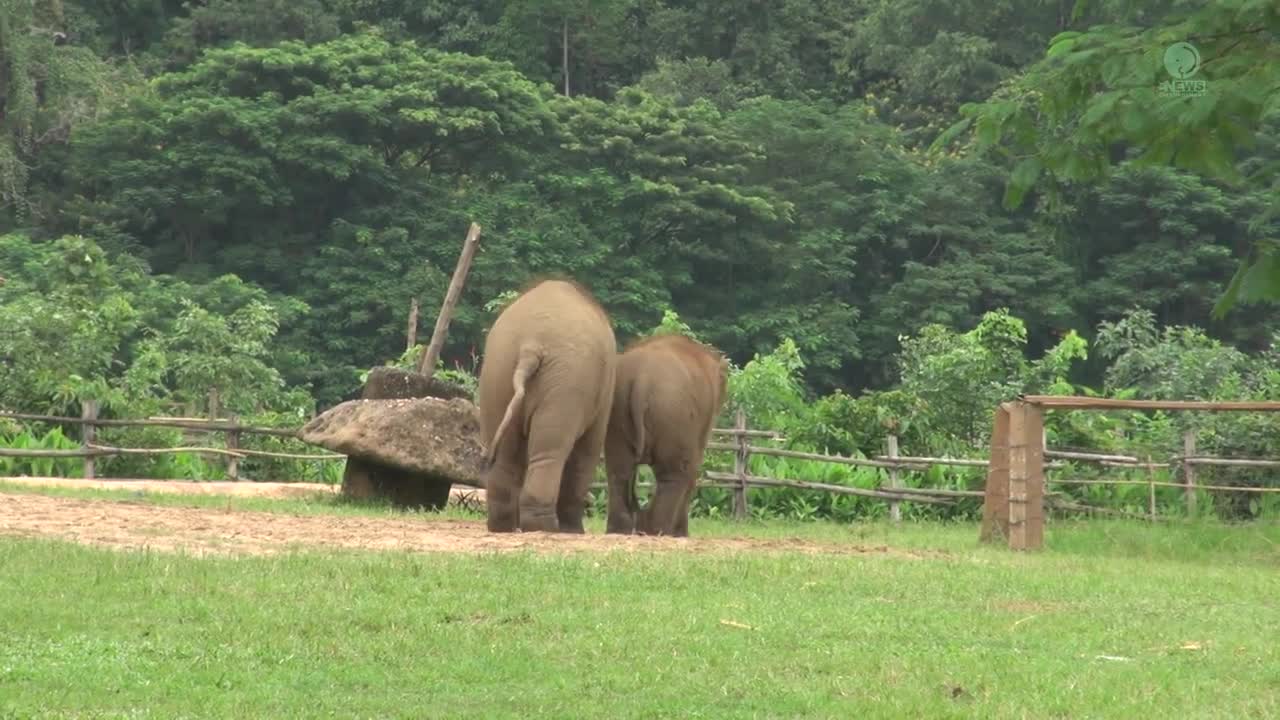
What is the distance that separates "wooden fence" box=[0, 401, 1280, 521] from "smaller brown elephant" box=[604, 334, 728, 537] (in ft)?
15.9

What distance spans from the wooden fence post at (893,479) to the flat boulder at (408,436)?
521 cm

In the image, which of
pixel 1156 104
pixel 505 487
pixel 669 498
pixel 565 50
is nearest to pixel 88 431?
pixel 669 498

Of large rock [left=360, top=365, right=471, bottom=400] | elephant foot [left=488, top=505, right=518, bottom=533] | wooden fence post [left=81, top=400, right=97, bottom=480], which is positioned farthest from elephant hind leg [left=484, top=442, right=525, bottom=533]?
wooden fence post [left=81, top=400, right=97, bottom=480]

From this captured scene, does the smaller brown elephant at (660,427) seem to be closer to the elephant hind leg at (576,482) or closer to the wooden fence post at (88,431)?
the elephant hind leg at (576,482)

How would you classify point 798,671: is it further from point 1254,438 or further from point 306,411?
point 306,411

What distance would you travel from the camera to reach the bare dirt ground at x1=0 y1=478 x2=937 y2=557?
12.5 metres

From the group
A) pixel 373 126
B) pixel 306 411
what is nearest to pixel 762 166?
pixel 373 126

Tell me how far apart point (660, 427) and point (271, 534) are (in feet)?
11.7

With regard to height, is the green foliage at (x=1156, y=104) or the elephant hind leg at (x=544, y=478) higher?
the green foliage at (x=1156, y=104)

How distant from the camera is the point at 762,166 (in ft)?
166

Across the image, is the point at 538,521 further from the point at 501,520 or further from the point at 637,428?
the point at 637,428

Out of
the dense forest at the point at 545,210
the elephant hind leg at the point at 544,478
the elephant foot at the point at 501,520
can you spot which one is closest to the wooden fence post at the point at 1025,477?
the elephant hind leg at the point at 544,478

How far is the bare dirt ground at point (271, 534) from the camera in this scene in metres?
12.5

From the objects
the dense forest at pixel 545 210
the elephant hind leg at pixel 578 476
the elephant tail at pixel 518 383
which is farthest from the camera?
the dense forest at pixel 545 210
